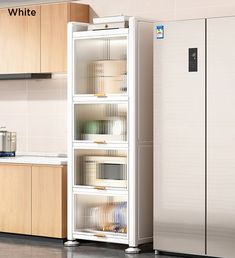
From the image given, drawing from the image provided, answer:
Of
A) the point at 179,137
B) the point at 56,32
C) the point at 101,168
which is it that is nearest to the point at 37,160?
the point at 101,168

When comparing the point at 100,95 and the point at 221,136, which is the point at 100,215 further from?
the point at 221,136

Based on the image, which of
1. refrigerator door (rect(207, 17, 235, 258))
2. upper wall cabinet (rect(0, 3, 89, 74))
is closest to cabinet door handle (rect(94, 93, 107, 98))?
upper wall cabinet (rect(0, 3, 89, 74))

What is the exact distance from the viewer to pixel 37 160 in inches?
319

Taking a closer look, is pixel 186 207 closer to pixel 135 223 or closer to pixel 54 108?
pixel 135 223

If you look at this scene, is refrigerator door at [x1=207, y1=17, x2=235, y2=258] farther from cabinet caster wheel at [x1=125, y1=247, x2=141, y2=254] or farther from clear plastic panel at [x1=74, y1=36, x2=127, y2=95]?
clear plastic panel at [x1=74, y1=36, x2=127, y2=95]

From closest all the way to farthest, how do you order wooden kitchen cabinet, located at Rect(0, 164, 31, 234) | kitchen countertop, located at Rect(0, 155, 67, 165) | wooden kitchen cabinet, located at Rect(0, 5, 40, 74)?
kitchen countertop, located at Rect(0, 155, 67, 165)
wooden kitchen cabinet, located at Rect(0, 164, 31, 234)
wooden kitchen cabinet, located at Rect(0, 5, 40, 74)

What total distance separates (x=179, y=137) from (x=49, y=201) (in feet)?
5.23

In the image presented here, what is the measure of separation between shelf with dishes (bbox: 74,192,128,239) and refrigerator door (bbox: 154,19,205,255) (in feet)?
1.52

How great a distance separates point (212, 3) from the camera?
25.2 feet

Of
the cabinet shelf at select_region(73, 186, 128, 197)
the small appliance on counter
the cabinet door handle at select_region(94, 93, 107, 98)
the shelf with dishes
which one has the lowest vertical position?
the shelf with dishes

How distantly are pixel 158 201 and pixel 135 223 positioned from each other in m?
0.35

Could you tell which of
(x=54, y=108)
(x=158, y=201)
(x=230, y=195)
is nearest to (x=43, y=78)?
(x=54, y=108)

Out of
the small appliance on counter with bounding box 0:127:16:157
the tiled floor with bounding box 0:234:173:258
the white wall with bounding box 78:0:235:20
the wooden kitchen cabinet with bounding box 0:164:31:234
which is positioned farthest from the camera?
the small appliance on counter with bounding box 0:127:16:157

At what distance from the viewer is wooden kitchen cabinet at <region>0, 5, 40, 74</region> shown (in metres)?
8.40
